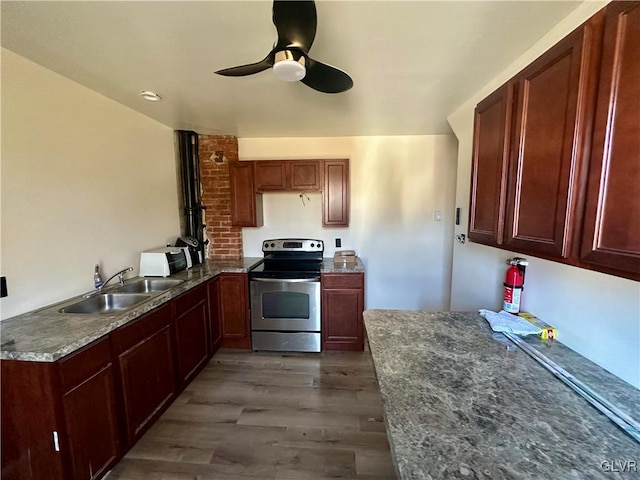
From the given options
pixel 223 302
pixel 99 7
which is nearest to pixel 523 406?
pixel 99 7

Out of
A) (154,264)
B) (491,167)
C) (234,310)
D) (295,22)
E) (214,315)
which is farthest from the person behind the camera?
(234,310)

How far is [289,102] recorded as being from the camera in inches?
87.6

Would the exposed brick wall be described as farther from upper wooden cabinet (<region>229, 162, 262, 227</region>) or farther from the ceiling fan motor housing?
the ceiling fan motor housing

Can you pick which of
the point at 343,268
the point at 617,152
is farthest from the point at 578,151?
the point at 343,268

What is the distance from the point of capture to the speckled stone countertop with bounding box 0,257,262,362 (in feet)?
3.95

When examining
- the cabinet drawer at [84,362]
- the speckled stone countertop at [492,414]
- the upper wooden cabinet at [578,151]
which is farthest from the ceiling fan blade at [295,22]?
the cabinet drawer at [84,362]

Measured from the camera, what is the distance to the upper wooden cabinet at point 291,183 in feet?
9.97

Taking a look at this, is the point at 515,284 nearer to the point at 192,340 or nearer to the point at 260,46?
the point at 260,46

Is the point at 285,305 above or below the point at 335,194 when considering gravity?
below

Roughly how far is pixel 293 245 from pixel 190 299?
1.37 meters

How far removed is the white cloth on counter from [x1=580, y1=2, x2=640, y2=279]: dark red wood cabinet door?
0.74 m

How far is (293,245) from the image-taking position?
131 inches

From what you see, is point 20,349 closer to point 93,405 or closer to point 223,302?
point 93,405

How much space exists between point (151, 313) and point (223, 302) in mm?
1067
